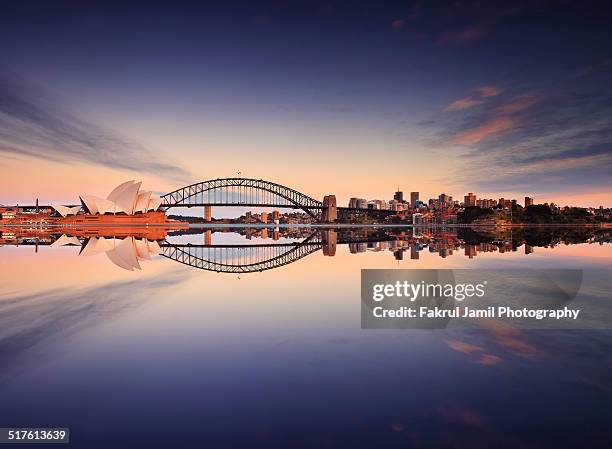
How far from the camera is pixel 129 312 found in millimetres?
10906

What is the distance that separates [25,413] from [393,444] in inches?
183

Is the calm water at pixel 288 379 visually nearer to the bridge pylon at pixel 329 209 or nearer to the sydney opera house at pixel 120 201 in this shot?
the sydney opera house at pixel 120 201

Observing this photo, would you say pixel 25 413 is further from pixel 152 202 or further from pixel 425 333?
pixel 152 202

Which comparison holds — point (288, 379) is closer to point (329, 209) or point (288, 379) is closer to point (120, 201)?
point (120, 201)

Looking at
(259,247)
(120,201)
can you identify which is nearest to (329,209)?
(120,201)

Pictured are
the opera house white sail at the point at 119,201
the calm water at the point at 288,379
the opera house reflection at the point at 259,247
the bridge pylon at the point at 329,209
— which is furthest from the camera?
the bridge pylon at the point at 329,209

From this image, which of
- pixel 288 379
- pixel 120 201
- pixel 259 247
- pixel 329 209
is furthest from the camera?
pixel 329 209

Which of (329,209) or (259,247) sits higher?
(329,209)

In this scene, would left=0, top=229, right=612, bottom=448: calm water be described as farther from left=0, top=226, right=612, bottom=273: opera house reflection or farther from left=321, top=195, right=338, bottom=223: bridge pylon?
left=321, top=195, right=338, bottom=223: bridge pylon

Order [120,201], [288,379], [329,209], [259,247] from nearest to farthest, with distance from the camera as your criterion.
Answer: [288,379]
[259,247]
[120,201]
[329,209]

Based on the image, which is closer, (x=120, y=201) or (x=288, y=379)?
(x=288, y=379)

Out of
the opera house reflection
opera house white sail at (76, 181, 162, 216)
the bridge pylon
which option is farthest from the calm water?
the bridge pylon

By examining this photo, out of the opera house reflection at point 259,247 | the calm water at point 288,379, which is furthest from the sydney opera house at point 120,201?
the calm water at point 288,379

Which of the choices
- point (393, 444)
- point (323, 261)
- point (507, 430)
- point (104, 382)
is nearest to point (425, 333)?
point (507, 430)
